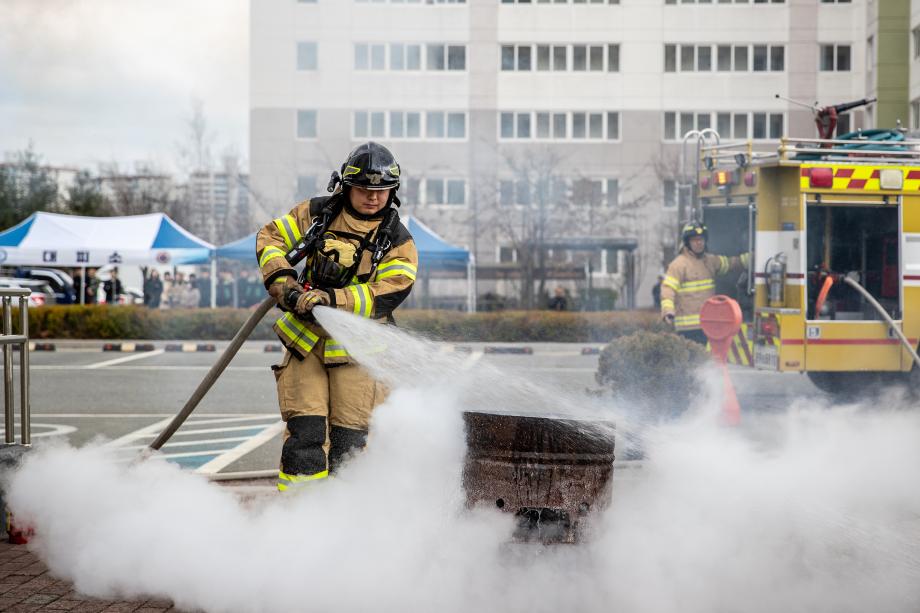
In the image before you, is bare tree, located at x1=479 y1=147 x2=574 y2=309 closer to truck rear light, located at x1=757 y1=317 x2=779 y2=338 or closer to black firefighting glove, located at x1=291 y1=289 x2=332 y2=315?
truck rear light, located at x1=757 y1=317 x2=779 y2=338

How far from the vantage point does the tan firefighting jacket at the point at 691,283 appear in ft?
31.7

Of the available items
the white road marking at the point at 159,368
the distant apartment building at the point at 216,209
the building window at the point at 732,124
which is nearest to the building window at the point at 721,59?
the building window at the point at 732,124

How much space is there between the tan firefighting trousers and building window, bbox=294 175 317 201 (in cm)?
2618

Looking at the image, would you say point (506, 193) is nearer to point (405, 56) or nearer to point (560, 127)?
point (560, 127)

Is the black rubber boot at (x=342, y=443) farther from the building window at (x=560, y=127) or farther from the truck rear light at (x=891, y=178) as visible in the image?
the building window at (x=560, y=127)

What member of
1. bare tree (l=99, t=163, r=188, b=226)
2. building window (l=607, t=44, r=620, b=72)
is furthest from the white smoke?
bare tree (l=99, t=163, r=188, b=226)

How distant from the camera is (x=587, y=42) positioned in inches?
1199

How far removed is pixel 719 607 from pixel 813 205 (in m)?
6.10

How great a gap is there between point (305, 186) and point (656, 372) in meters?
24.1

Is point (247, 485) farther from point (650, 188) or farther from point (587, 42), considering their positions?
point (650, 188)

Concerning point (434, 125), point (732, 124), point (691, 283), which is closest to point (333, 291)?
point (691, 283)

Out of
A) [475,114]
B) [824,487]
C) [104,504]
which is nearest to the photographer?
[104,504]

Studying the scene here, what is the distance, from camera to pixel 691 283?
9.69m

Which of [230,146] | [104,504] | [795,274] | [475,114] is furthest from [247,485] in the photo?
[475,114]
